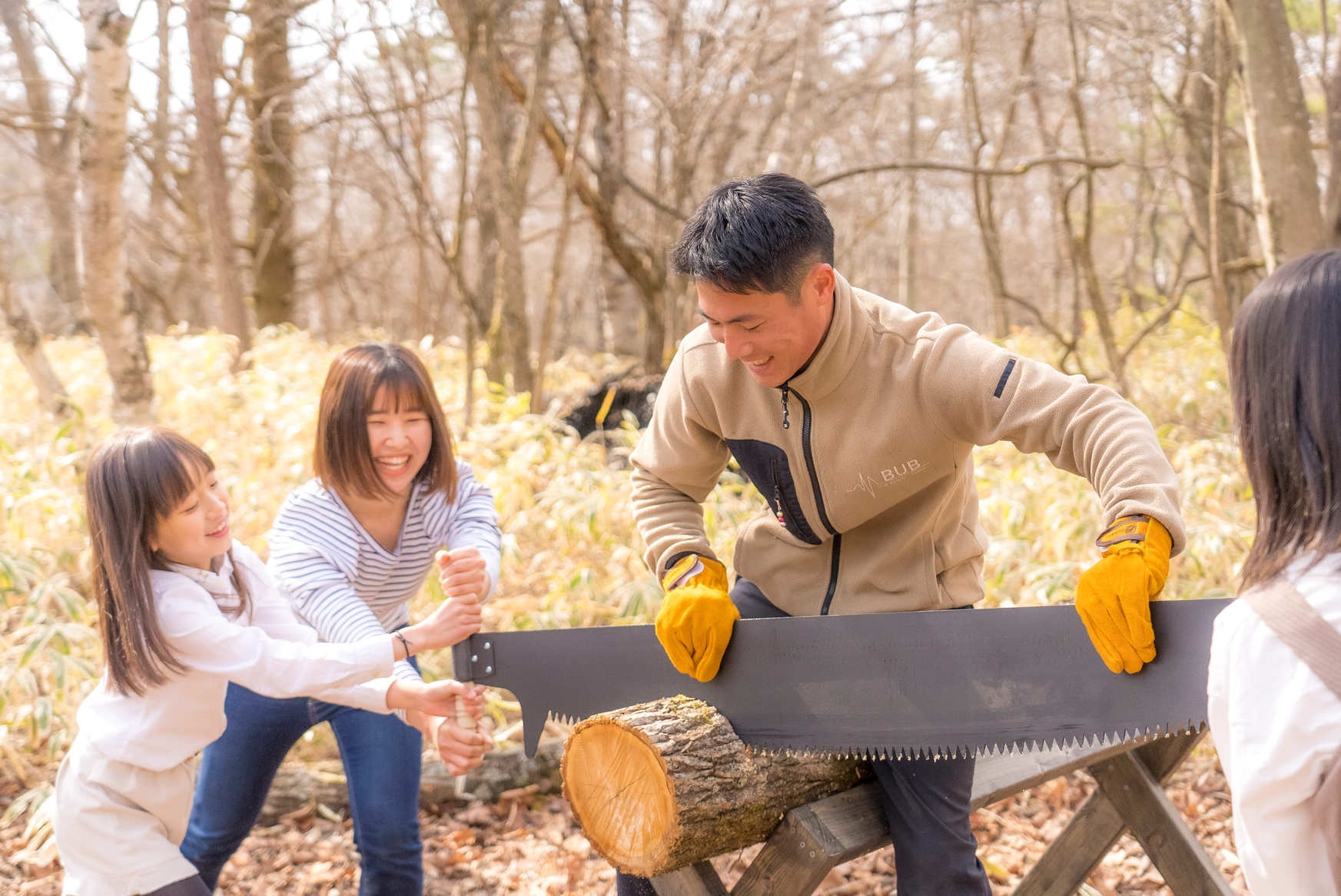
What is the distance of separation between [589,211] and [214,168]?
2.60 meters

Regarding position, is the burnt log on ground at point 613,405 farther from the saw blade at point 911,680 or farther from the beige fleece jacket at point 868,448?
the saw blade at point 911,680

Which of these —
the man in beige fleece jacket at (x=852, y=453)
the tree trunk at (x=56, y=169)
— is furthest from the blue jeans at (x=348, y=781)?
the tree trunk at (x=56, y=169)

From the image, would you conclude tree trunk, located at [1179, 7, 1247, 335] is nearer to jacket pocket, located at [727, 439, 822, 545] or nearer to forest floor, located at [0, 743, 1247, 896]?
forest floor, located at [0, 743, 1247, 896]

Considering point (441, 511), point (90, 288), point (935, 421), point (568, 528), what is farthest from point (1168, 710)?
point (90, 288)

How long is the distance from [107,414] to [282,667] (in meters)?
5.21

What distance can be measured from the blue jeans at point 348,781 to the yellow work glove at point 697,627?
85 cm

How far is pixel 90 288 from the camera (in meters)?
5.13

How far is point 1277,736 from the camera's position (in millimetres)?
1287

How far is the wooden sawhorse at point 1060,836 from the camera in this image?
2168 millimetres

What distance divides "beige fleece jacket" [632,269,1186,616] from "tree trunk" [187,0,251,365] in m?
5.05

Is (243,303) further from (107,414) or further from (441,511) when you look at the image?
(441,511)

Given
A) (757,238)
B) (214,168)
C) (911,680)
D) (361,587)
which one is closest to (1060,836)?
(911,680)

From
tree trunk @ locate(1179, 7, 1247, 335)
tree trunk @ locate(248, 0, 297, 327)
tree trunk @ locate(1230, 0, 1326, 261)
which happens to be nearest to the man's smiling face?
tree trunk @ locate(1230, 0, 1326, 261)

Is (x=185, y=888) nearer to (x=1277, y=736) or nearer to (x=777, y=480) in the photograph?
(x=777, y=480)
